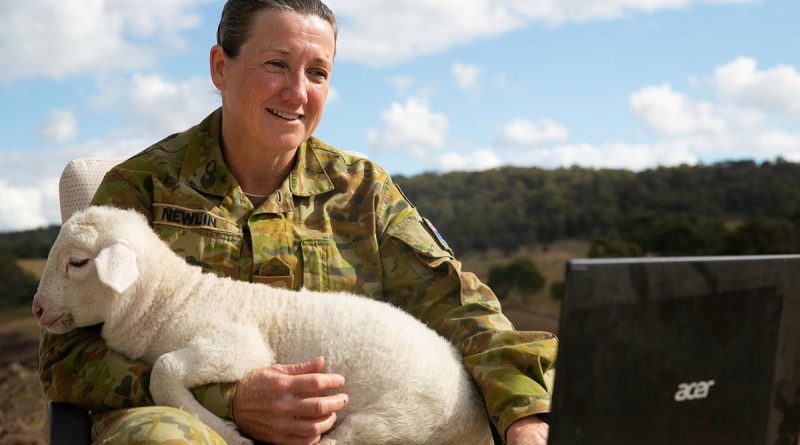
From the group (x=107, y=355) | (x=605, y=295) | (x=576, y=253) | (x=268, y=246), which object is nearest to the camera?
(x=605, y=295)

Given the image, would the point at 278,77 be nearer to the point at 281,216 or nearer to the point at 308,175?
the point at 308,175

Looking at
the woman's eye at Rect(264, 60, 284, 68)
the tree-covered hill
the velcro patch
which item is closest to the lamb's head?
the velcro patch

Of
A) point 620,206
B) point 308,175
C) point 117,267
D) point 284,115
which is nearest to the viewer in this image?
point 117,267

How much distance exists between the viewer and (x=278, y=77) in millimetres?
3855

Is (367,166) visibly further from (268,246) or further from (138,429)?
(138,429)

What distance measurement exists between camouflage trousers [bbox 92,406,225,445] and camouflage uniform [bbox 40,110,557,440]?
20.4 inches

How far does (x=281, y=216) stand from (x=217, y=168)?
15.2 inches

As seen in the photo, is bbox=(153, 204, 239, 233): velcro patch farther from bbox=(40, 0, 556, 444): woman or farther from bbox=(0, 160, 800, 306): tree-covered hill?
bbox=(0, 160, 800, 306): tree-covered hill

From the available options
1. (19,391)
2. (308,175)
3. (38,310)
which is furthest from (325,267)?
(19,391)

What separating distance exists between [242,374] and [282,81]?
4.62 ft

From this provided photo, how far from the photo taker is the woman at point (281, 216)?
3.46 metres

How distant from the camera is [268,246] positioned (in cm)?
383

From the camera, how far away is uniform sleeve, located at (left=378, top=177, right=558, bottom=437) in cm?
328

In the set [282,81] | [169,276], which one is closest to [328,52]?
[282,81]
